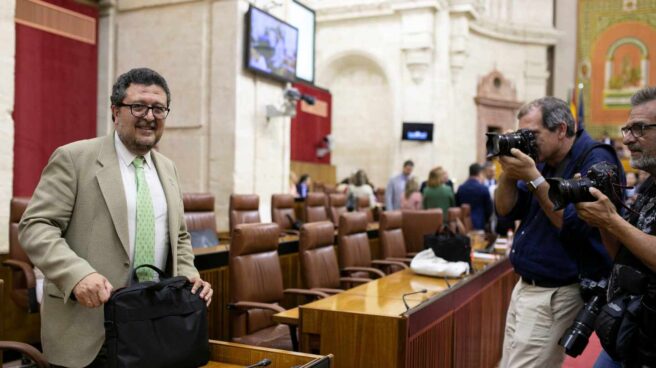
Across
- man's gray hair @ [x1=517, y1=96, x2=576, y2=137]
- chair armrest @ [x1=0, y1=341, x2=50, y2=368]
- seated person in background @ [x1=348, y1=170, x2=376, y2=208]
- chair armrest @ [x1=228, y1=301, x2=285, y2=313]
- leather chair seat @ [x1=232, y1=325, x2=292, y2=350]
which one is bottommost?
leather chair seat @ [x1=232, y1=325, x2=292, y2=350]

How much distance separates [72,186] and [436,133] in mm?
11392

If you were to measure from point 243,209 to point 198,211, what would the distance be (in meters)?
0.65

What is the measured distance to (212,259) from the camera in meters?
3.70

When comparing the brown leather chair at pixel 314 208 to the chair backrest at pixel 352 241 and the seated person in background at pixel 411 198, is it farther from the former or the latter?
the chair backrest at pixel 352 241

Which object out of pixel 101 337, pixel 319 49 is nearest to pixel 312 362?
pixel 101 337

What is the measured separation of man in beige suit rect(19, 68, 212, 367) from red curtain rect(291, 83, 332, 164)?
10681 millimetres

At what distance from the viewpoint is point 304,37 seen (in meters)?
7.66

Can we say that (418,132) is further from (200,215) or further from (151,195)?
(151,195)

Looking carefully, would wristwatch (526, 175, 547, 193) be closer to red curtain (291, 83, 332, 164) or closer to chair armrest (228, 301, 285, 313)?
chair armrest (228, 301, 285, 313)

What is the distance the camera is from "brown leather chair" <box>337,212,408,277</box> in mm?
A: 4031

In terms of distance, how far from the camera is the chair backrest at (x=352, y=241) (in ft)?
13.3

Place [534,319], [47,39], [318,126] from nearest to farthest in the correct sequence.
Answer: [534,319] → [47,39] → [318,126]

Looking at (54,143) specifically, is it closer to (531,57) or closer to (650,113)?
(650,113)

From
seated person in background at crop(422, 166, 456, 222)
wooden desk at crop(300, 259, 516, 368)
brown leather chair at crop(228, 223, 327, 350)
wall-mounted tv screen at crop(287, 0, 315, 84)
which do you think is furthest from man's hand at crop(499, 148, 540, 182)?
wall-mounted tv screen at crop(287, 0, 315, 84)
